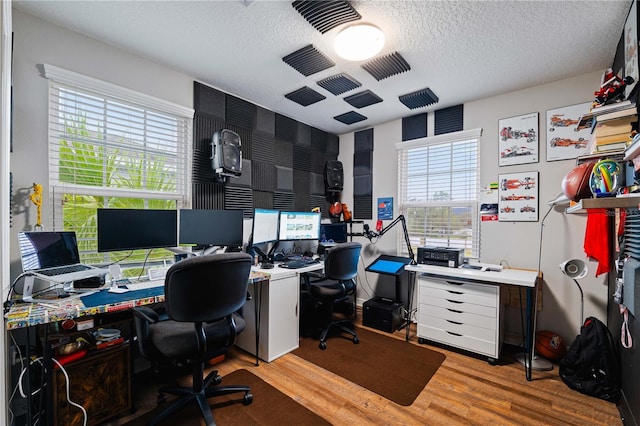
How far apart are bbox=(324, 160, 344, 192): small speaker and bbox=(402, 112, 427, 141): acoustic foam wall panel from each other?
3.33ft

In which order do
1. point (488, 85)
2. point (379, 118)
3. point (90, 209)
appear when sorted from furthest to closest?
point (379, 118), point (488, 85), point (90, 209)

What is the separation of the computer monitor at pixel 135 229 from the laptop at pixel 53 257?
0.17m

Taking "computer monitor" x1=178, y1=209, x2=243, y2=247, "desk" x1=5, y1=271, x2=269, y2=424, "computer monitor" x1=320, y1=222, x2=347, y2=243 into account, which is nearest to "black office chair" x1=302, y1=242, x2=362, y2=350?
"computer monitor" x1=178, y1=209, x2=243, y2=247

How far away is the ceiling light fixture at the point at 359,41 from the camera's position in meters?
2.10

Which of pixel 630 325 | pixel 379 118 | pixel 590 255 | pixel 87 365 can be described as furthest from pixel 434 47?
pixel 87 365

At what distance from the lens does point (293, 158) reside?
399 centimetres

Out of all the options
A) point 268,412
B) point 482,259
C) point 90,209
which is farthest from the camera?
point 482,259

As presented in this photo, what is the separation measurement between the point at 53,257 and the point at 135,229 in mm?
496

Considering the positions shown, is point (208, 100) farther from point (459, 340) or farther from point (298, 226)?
point (459, 340)

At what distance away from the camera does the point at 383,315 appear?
11.0 feet

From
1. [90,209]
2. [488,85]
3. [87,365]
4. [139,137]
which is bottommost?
[87,365]

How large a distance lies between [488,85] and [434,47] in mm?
1006

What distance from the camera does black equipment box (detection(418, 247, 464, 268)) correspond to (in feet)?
9.78

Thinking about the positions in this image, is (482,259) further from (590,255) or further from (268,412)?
(268,412)
